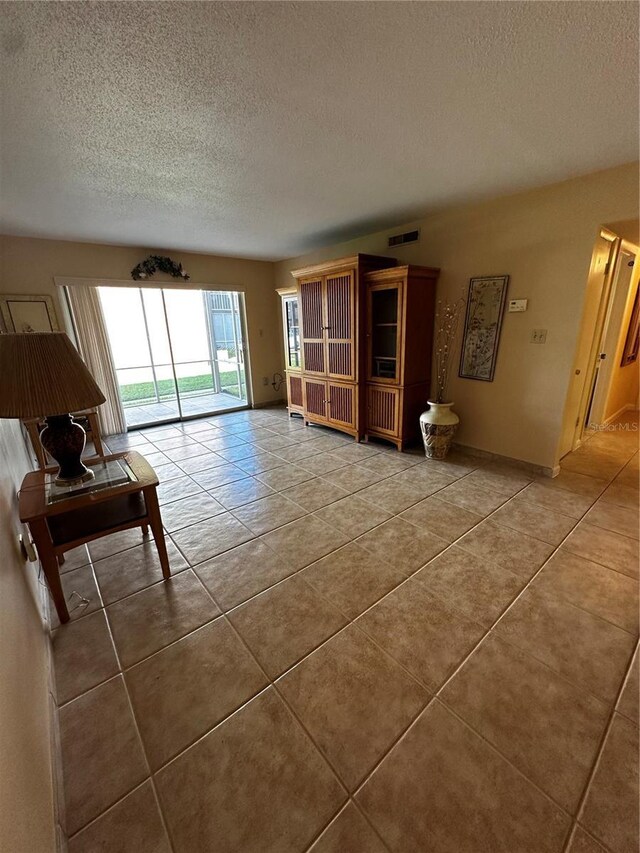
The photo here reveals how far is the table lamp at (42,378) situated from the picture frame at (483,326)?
3.20 metres

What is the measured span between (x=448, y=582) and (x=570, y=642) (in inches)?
21.7

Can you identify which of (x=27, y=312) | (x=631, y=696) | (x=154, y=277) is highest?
(x=154, y=277)

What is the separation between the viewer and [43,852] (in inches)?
32.3

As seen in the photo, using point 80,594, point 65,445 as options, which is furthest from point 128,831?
point 65,445

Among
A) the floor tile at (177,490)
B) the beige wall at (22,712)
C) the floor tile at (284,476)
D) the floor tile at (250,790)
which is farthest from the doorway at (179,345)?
the floor tile at (250,790)

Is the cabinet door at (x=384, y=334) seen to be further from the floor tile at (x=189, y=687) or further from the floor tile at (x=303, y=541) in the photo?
the floor tile at (x=189, y=687)

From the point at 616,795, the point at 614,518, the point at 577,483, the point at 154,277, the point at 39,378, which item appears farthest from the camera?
the point at 154,277

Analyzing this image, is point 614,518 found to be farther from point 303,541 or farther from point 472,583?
point 303,541

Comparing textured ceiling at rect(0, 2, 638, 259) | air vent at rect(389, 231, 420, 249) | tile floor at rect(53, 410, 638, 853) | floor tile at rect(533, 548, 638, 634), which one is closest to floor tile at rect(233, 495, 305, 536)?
tile floor at rect(53, 410, 638, 853)

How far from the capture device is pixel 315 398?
15.1 ft

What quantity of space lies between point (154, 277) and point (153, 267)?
0.47 feet

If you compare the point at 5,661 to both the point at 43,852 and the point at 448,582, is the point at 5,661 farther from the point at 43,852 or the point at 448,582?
the point at 448,582

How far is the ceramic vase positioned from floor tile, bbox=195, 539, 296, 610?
6.72 feet

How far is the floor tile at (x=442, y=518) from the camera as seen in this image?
2.33 m
